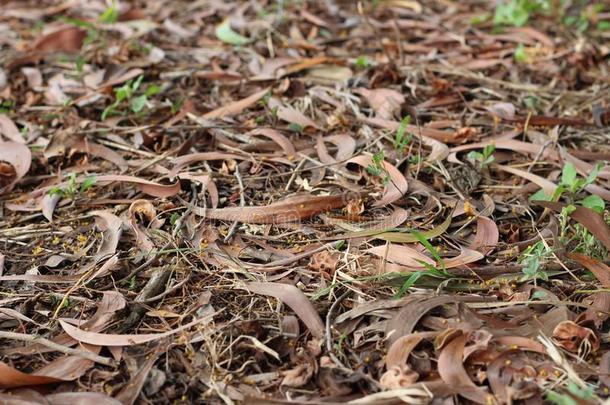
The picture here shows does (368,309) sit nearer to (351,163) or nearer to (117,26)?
(351,163)

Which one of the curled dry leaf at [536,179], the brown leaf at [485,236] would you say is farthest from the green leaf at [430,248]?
the curled dry leaf at [536,179]

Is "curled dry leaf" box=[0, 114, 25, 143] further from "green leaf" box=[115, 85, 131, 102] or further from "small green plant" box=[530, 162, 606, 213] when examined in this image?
"small green plant" box=[530, 162, 606, 213]

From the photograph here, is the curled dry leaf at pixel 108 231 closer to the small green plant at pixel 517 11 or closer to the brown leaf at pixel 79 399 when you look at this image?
the brown leaf at pixel 79 399

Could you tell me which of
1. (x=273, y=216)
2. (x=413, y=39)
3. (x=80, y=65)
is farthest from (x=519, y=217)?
(x=80, y=65)

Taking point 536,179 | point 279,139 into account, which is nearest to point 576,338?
point 536,179

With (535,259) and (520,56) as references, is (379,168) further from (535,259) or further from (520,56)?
(520,56)

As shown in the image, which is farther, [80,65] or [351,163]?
[80,65]
